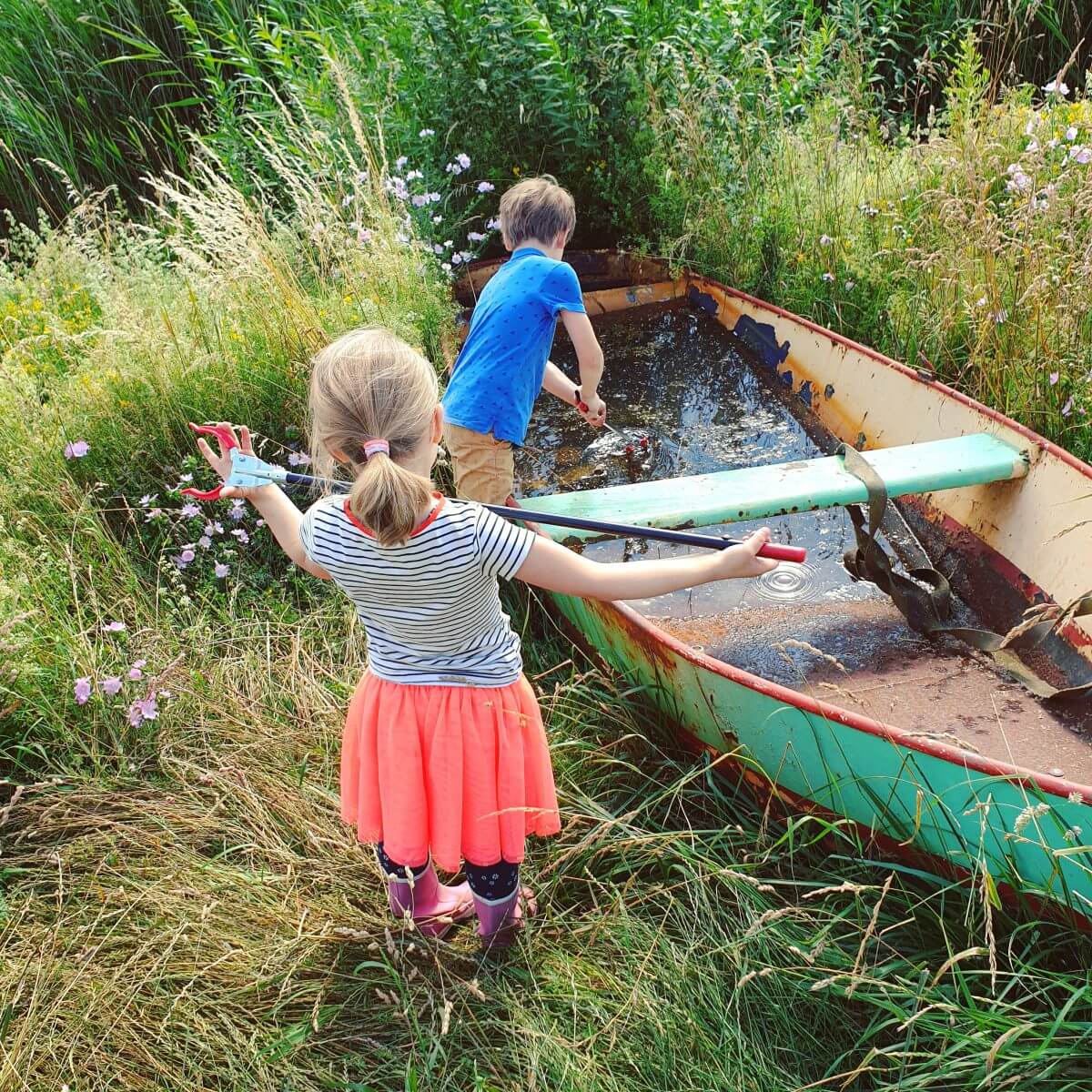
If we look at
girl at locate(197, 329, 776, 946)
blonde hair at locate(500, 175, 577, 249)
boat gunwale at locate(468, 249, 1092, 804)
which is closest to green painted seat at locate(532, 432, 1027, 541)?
boat gunwale at locate(468, 249, 1092, 804)

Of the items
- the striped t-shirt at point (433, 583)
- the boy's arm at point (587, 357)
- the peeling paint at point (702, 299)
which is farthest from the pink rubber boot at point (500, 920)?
the peeling paint at point (702, 299)

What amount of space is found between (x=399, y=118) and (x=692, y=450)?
9.22 feet

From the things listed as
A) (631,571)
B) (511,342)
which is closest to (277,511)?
(631,571)

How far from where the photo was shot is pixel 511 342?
3086mm

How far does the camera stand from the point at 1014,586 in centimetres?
309

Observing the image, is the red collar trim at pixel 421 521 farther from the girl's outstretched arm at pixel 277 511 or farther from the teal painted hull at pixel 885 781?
the teal painted hull at pixel 885 781

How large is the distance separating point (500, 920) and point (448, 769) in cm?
48

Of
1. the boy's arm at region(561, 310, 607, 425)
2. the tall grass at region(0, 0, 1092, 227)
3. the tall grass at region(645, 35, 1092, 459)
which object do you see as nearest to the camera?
the boy's arm at region(561, 310, 607, 425)

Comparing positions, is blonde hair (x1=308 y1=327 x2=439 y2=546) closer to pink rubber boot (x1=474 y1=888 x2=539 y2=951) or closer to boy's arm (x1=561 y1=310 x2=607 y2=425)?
pink rubber boot (x1=474 y1=888 x2=539 y2=951)

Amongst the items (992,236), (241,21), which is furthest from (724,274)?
(241,21)

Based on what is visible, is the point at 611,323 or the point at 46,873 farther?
the point at 611,323

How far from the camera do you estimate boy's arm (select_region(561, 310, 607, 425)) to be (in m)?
3.14

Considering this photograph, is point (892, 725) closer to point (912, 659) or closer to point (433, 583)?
point (912, 659)

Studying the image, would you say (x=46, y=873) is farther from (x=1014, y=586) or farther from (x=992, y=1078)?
(x=1014, y=586)
